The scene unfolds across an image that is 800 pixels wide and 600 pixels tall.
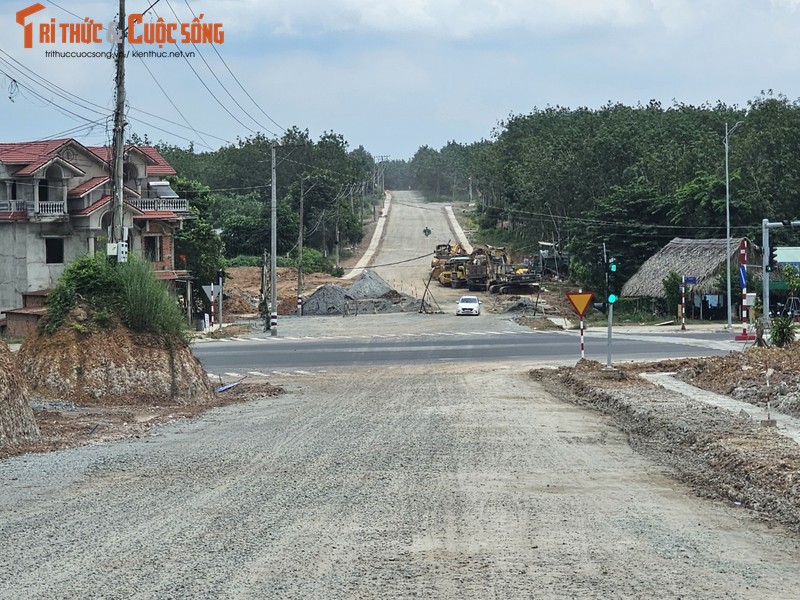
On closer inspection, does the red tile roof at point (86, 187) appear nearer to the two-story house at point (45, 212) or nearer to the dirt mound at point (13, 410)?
the two-story house at point (45, 212)

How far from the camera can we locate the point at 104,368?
2333 centimetres

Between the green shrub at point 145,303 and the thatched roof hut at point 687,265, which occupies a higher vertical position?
the thatched roof hut at point 687,265

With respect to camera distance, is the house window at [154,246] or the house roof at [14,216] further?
the house window at [154,246]

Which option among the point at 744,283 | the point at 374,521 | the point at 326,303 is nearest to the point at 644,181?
the point at 326,303

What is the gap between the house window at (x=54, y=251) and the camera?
54.8 meters

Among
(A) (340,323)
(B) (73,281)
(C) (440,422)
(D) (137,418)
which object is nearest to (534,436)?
(C) (440,422)

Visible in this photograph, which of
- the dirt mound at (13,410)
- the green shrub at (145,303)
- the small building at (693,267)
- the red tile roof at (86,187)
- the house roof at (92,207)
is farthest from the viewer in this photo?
the small building at (693,267)

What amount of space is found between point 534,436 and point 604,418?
375 cm

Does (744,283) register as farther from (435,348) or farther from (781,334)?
(435,348)

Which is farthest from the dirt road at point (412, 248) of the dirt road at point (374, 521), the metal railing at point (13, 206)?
the dirt road at point (374, 521)

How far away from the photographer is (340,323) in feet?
209

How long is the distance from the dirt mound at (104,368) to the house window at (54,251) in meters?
32.6

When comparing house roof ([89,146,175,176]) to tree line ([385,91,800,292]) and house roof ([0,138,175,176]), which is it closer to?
house roof ([0,138,175,176])

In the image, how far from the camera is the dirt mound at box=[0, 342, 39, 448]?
16.1 metres
